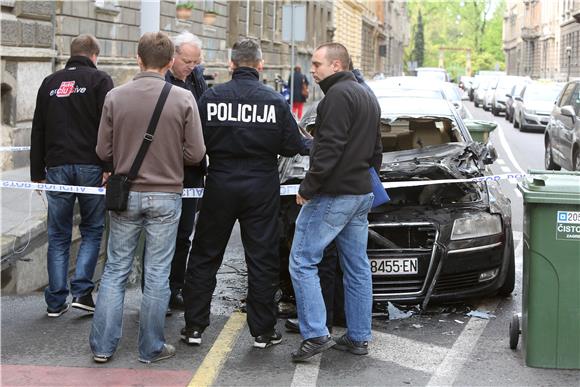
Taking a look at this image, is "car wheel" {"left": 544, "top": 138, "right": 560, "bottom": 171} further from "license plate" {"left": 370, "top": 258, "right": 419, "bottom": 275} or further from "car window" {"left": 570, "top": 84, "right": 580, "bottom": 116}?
"license plate" {"left": 370, "top": 258, "right": 419, "bottom": 275}

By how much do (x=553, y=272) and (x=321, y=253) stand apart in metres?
1.33

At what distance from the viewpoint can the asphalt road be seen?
5043mm

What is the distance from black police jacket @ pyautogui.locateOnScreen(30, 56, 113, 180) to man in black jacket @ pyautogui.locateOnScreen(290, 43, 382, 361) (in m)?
1.60

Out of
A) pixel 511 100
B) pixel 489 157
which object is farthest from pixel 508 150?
pixel 489 157

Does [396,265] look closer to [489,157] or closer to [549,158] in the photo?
[489,157]

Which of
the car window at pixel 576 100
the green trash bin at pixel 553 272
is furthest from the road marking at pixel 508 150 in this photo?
the green trash bin at pixel 553 272

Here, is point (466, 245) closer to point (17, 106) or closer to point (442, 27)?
point (17, 106)

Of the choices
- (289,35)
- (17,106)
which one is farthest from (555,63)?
(17,106)

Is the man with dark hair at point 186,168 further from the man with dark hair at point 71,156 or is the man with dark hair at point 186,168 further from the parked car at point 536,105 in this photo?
the parked car at point 536,105

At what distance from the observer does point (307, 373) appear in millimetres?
5168

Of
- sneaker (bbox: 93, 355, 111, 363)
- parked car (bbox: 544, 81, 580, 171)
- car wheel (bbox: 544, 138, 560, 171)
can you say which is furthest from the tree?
sneaker (bbox: 93, 355, 111, 363)

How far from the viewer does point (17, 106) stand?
46.3ft

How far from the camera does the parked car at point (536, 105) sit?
2772cm

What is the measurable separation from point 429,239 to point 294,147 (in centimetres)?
143
